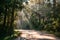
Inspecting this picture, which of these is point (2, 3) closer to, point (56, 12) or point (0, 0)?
point (0, 0)

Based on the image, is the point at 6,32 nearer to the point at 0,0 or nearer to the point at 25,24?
the point at 0,0

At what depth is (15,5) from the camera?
89.9 feet

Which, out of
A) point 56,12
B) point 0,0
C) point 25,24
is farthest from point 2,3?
point 25,24

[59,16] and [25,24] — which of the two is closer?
[59,16]

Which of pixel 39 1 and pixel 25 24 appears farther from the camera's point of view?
pixel 25 24

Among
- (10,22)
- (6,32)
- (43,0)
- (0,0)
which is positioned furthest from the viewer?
(43,0)

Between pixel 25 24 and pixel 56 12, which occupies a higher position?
pixel 56 12

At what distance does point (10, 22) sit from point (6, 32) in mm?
4958

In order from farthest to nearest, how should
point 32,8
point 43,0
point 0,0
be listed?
point 32,8, point 43,0, point 0,0

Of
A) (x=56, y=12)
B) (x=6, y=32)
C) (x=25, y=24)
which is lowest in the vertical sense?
(x=25, y=24)

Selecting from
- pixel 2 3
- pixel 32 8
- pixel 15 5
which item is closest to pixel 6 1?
pixel 2 3

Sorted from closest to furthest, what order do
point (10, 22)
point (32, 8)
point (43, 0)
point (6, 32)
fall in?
point (6, 32) < point (10, 22) < point (43, 0) < point (32, 8)

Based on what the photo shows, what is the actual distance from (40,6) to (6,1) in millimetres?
18522

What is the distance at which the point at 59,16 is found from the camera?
2855cm
